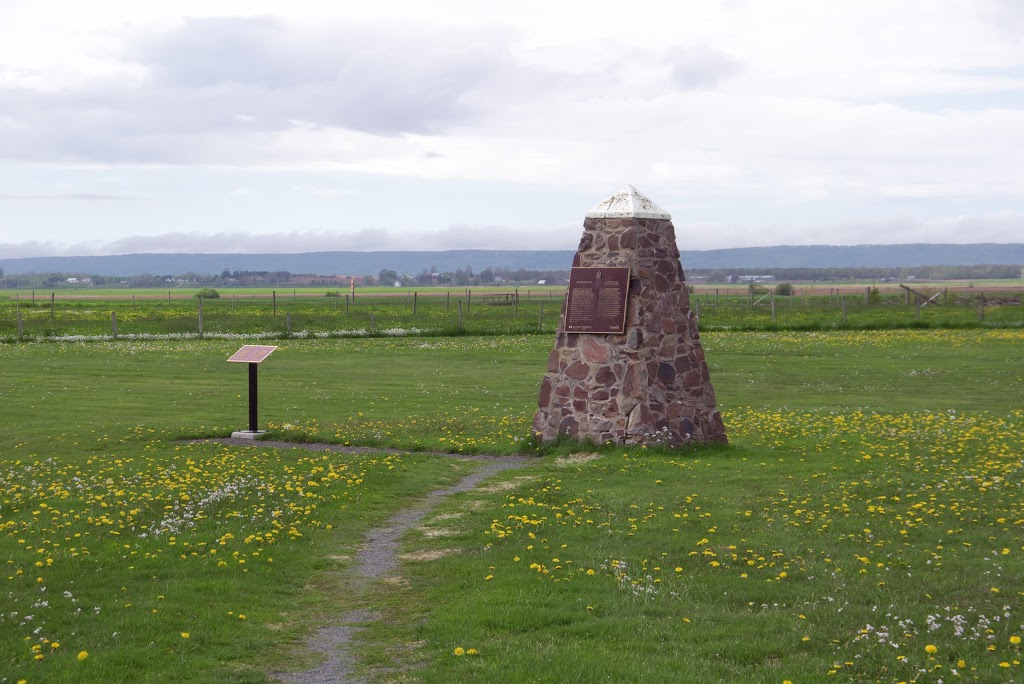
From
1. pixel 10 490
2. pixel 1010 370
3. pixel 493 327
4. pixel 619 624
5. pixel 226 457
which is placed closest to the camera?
pixel 619 624

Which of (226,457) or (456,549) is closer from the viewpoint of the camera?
(456,549)

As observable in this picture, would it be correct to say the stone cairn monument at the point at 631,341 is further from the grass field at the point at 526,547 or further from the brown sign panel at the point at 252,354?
the brown sign panel at the point at 252,354

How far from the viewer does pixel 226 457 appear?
796 inches

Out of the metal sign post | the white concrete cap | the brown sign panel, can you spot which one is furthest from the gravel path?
the white concrete cap

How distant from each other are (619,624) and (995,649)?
3.22 meters

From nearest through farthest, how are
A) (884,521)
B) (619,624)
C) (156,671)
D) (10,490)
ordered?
1. (156,671)
2. (619,624)
3. (884,521)
4. (10,490)

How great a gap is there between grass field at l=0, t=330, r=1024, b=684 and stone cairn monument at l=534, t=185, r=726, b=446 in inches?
34.1

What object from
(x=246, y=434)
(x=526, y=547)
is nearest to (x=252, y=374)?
(x=246, y=434)

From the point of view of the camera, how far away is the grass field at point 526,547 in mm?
9609

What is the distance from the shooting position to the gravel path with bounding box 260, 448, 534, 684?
930 centimetres

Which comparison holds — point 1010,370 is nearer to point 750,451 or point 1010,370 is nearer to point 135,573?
point 750,451

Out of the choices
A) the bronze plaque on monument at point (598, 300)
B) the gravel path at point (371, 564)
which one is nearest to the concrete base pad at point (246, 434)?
the gravel path at point (371, 564)

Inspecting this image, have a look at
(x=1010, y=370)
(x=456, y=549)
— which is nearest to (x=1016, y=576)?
(x=456, y=549)

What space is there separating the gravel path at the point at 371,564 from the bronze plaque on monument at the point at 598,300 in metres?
2.77
